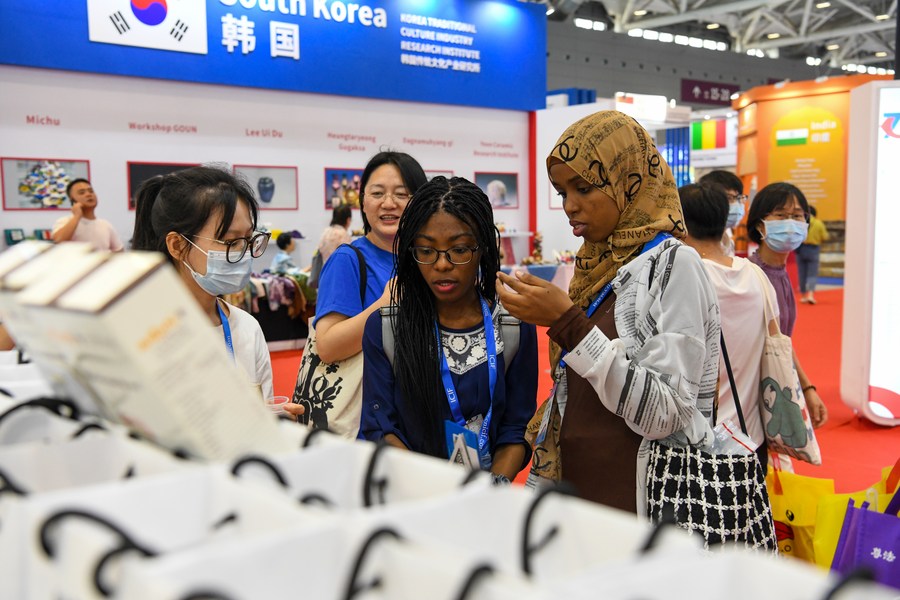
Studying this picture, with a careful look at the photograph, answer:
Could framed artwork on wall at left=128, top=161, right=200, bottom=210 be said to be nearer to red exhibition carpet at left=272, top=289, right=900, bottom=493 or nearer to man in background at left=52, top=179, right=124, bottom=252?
man in background at left=52, top=179, right=124, bottom=252

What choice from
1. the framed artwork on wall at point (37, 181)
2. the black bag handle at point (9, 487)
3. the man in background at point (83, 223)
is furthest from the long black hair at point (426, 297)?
the framed artwork on wall at point (37, 181)

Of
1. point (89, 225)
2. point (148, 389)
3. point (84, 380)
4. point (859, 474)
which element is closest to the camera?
point (148, 389)

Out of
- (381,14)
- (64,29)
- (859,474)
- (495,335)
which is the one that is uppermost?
(381,14)

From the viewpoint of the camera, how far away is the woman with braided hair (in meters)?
2.06

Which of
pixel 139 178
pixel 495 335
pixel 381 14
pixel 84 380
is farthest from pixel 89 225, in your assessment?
pixel 84 380

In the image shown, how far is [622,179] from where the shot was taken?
6.85 ft

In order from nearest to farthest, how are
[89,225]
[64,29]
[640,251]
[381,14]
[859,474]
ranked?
[640,251] < [859,474] < [89,225] < [64,29] < [381,14]

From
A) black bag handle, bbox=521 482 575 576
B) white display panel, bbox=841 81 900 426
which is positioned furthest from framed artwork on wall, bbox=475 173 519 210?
black bag handle, bbox=521 482 575 576

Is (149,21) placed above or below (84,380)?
above

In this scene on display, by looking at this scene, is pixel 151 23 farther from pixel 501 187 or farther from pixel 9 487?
pixel 9 487

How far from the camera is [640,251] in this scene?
2.06 meters

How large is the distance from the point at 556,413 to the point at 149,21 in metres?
8.12

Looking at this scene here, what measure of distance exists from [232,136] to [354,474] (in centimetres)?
928

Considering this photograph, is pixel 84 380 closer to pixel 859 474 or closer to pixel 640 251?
pixel 640 251
